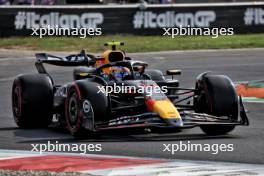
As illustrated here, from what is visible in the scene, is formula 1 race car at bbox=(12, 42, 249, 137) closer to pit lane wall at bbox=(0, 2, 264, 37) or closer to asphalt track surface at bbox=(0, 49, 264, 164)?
asphalt track surface at bbox=(0, 49, 264, 164)

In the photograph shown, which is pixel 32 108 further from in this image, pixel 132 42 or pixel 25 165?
pixel 132 42

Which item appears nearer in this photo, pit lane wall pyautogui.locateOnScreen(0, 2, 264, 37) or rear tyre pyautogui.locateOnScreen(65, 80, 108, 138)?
rear tyre pyautogui.locateOnScreen(65, 80, 108, 138)

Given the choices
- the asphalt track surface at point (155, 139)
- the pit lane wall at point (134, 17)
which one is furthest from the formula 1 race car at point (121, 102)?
the pit lane wall at point (134, 17)

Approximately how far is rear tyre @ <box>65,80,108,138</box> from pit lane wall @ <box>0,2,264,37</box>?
1610cm

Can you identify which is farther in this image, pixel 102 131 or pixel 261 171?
pixel 102 131

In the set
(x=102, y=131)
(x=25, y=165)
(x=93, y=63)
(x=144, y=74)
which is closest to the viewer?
(x=25, y=165)

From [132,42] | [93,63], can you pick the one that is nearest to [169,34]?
[132,42]

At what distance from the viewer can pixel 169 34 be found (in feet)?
95.0

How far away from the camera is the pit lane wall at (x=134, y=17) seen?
1085 inches

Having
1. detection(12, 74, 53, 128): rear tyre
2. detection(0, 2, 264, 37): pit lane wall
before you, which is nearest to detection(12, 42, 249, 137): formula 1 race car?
detection(12, 74, 53, 128): rear tyre

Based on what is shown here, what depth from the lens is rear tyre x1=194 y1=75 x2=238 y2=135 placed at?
11578mm

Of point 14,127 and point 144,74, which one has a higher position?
point 144,74

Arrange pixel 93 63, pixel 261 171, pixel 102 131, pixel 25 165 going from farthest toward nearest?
pixel 93 63 → pixel 102 131 → pixel 25 165 → pixel 261 171

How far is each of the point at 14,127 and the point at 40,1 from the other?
72.4 feet
